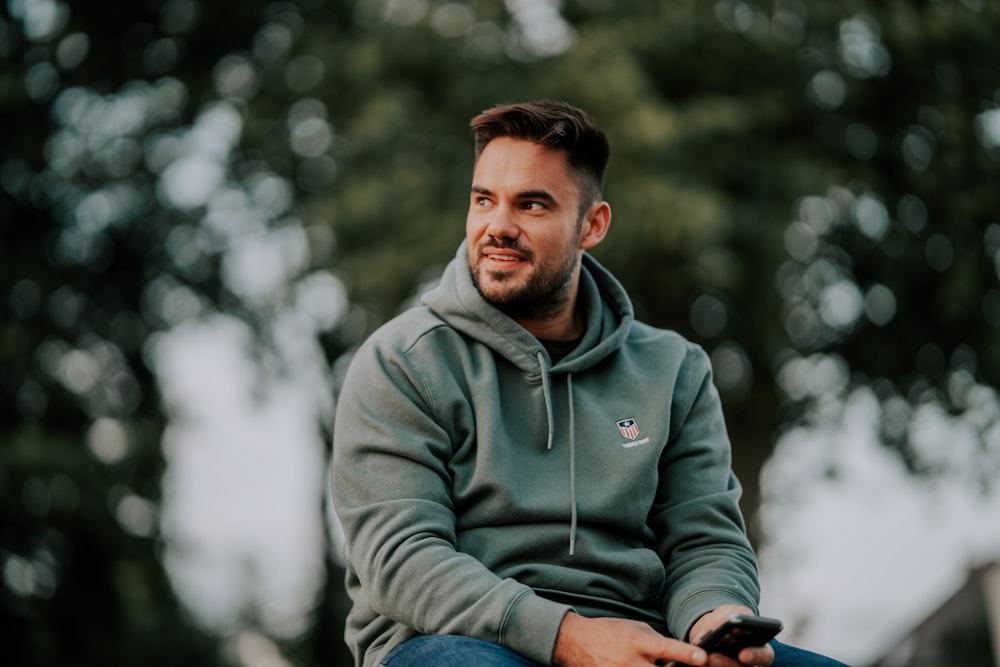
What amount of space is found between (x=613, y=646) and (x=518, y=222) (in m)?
1.13

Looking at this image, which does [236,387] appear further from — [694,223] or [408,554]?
[408,554]

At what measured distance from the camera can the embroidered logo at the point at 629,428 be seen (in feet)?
10.1

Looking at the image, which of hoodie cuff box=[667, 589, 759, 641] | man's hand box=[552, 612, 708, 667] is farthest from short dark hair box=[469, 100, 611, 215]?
man's hand box=[552, 612, 708, 667]

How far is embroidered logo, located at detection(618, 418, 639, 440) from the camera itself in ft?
10.1

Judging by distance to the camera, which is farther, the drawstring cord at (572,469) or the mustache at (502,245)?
the mustache at (502,245)

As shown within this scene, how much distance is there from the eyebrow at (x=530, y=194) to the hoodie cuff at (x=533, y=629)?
1.08 metres

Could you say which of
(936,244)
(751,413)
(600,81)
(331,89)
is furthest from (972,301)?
(331,89)

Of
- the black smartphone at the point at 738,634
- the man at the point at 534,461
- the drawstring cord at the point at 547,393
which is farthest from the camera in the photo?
the drawstring cord at the point at 547,393

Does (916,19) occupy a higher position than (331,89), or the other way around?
(916,19)

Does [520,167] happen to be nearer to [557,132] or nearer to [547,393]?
[557,132]

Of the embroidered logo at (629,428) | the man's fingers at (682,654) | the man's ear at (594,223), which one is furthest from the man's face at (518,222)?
the man's fingers at (682,654)

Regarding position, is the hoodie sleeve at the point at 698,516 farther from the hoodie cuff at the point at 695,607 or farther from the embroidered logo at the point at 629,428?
the embroidered logo at the point at 629,428

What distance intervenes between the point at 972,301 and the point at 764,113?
247 centimetres

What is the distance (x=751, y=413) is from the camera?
1133cm
